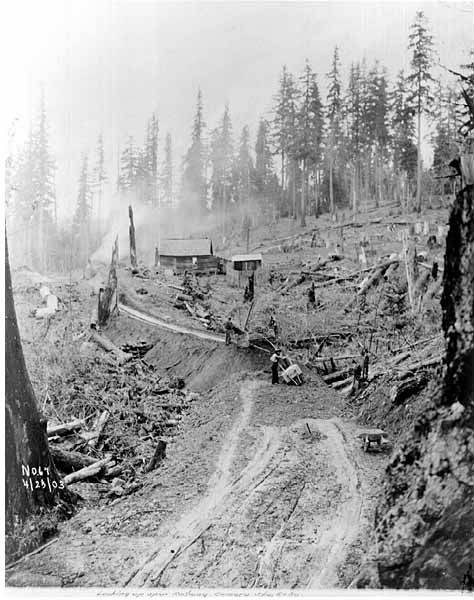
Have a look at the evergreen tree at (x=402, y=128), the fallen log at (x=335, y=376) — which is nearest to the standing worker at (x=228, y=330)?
the fallen log at (x=335, y=376)

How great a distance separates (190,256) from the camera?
25.5ft

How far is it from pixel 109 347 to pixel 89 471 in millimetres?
2981

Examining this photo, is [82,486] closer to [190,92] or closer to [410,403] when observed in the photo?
[410,403]

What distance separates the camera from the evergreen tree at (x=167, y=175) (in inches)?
259

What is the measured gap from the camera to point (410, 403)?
5562mm

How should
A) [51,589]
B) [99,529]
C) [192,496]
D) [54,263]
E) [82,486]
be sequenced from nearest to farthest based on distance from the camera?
[51,589] < [99,529] < [192,496] < [82,486] < [54,263]

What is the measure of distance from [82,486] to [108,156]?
13.5 feet

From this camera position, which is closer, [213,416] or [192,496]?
[192,496]

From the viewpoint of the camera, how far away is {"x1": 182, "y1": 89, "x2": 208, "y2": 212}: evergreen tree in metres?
6.29

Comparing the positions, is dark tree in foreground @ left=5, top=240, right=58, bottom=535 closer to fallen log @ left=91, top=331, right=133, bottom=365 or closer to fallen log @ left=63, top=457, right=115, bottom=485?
fallen log @ left=63, top=457, right=115, bottom=485

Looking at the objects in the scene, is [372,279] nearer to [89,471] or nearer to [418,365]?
[418,365]

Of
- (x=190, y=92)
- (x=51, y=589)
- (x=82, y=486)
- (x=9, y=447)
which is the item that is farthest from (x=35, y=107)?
(x=51, y=589)

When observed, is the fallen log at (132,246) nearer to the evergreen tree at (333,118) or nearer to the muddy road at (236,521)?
the evergreen tree at (333,118)

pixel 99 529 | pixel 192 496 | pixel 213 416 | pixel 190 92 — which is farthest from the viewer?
pixel 213 416
